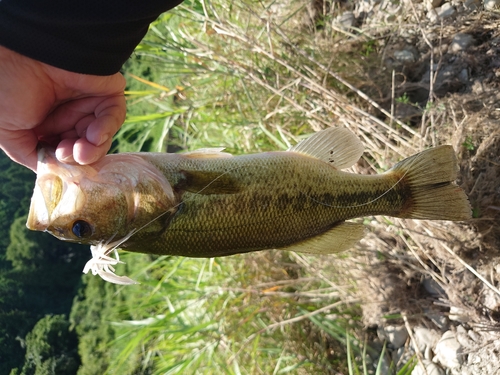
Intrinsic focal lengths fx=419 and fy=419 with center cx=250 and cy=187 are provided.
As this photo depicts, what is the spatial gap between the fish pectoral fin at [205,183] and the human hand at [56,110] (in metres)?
0.30

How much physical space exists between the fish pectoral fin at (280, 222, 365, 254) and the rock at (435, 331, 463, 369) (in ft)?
4.59

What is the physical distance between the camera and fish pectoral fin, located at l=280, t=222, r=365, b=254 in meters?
1.72

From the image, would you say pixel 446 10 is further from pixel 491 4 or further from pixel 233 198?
pixel 233 198

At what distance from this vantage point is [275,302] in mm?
3391

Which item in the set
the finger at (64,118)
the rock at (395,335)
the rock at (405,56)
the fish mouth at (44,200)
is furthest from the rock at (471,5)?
the fish mouth at (44,200)

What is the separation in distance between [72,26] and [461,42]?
2.52m

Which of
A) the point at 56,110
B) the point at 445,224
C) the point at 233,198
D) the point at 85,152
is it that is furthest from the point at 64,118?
the point at 445,224

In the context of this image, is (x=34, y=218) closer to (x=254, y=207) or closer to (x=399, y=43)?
(x=254, y=207)

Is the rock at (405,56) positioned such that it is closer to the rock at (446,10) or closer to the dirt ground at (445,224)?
the dirt ground at (445,224)

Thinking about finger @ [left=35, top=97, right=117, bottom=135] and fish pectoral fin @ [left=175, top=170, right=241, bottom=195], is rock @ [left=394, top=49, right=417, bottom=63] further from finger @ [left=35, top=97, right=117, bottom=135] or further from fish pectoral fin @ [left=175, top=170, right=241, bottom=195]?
finger @ [left=35, top=97, right=117, bottom=135]

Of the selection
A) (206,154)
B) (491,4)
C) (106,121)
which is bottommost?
(206,154)

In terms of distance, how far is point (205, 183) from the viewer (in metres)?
1.59

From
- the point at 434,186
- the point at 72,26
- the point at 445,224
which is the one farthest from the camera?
the point at 445,224

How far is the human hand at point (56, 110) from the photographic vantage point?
1.41 m
